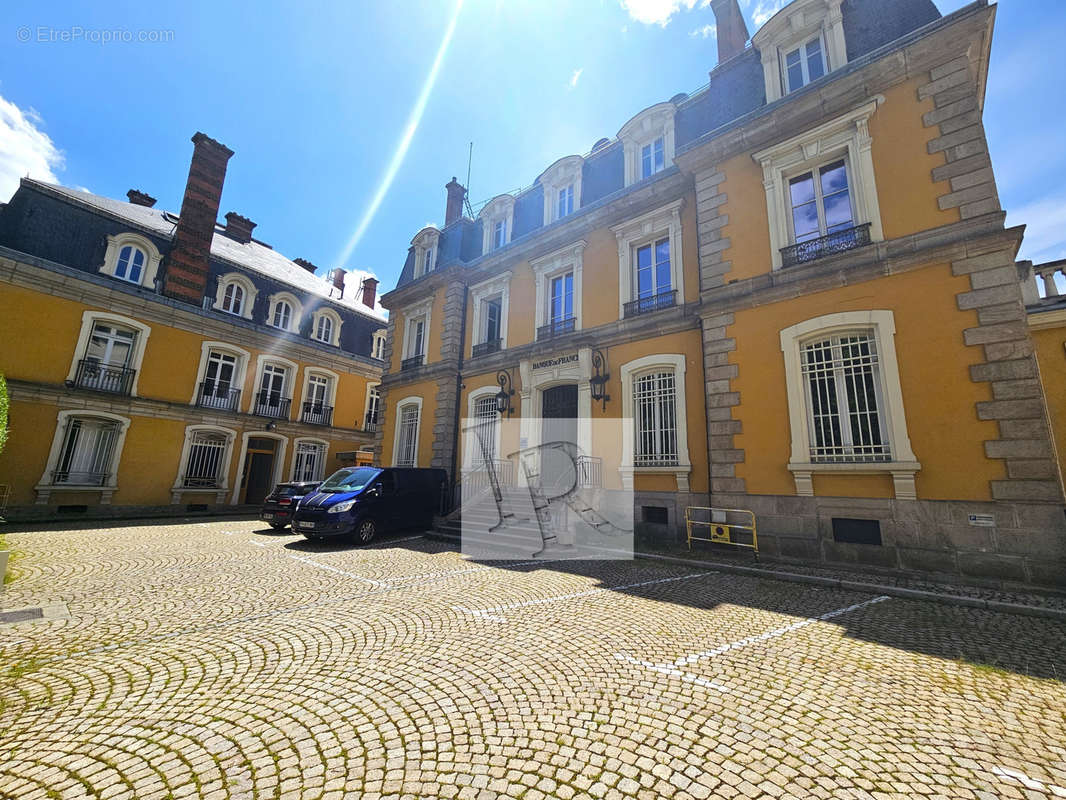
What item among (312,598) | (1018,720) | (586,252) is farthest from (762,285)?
(312,598)

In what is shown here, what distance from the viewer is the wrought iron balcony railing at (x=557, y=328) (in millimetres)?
12750

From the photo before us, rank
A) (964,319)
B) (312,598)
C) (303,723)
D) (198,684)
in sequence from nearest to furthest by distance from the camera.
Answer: (303,723) < (198,684) < (312,598) < (964,319)

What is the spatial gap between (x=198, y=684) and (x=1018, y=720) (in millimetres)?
5756

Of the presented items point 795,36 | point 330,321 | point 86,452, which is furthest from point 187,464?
point 795,36

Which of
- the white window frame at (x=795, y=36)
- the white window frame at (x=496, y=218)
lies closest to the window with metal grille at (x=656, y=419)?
the white window frame at (x=795, y=36)

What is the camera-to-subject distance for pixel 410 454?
1658 cm

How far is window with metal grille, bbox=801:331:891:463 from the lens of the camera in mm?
7570

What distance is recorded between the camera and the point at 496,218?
16.1 m

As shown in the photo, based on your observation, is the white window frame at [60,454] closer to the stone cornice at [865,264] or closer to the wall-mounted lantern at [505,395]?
the wall-mounted lantern at [505,395]

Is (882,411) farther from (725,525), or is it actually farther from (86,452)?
(86,452)

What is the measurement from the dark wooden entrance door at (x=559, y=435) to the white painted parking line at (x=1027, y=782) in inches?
356

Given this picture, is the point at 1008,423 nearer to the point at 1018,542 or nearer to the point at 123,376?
the point at 1018,542

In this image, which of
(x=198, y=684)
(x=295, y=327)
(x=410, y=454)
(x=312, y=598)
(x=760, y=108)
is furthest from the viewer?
(x=295, y=327)

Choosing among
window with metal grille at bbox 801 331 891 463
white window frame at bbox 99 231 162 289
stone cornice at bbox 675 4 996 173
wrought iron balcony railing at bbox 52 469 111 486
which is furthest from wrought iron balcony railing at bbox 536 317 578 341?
wrought iron balcony railing at bbox 52 469 111 486
